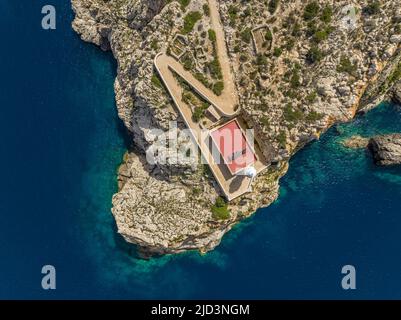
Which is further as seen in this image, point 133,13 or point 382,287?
point 382,287

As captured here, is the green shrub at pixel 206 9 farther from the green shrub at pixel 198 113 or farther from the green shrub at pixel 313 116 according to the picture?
the green shrub at pixel 313 116

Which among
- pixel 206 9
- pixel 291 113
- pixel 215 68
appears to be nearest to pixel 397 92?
pixel 291 113

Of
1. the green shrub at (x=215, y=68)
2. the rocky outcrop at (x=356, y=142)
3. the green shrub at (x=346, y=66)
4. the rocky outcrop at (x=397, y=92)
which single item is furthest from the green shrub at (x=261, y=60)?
the rocky outcrop at (x=397, y=92)

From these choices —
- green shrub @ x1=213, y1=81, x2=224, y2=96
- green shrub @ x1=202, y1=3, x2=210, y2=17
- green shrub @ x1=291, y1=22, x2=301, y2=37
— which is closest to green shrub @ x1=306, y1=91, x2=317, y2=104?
green shrub @ x1=291, y1=22, x2=301, y2=37

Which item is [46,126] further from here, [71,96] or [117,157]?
[117,157]

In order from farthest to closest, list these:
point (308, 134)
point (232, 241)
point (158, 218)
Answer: point (232, 241)
point (158, 218)
point (308, 134)

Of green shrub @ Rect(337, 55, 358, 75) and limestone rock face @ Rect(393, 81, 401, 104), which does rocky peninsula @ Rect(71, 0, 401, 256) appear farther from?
limestone rock face @ Rect(393, 81, 401, 104)

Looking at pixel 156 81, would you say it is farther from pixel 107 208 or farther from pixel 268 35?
pixel 107 208
